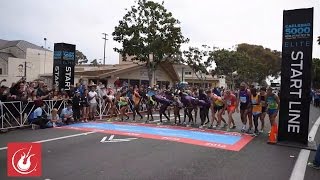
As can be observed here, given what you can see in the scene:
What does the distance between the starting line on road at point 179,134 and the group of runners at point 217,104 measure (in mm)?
973

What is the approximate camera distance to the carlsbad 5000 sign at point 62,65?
18.2m

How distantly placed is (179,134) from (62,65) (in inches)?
330

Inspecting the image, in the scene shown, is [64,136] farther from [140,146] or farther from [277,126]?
[277,126]

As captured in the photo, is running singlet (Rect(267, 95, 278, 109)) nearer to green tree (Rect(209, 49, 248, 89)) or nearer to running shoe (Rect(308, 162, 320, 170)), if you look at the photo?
running shoe (Rect(308, 162, 320, 170))

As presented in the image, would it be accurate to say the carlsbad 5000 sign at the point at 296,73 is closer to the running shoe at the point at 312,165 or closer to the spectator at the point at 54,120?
the running shoe at the point at 312,165

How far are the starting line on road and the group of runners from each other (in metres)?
0.97

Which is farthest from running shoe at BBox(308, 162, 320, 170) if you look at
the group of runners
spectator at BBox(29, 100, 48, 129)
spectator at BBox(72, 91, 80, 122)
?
spectator at BBox(72, 91, 80, 122)

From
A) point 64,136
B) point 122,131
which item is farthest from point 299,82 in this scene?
point 64,136

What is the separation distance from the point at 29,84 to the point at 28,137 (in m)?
4.79

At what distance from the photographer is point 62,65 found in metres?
18.3

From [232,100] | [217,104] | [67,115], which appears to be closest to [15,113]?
[67,115]

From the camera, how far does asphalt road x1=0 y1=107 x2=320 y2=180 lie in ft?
23.9

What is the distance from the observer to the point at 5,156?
8.77 metres

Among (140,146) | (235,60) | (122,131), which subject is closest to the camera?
(140,146)
